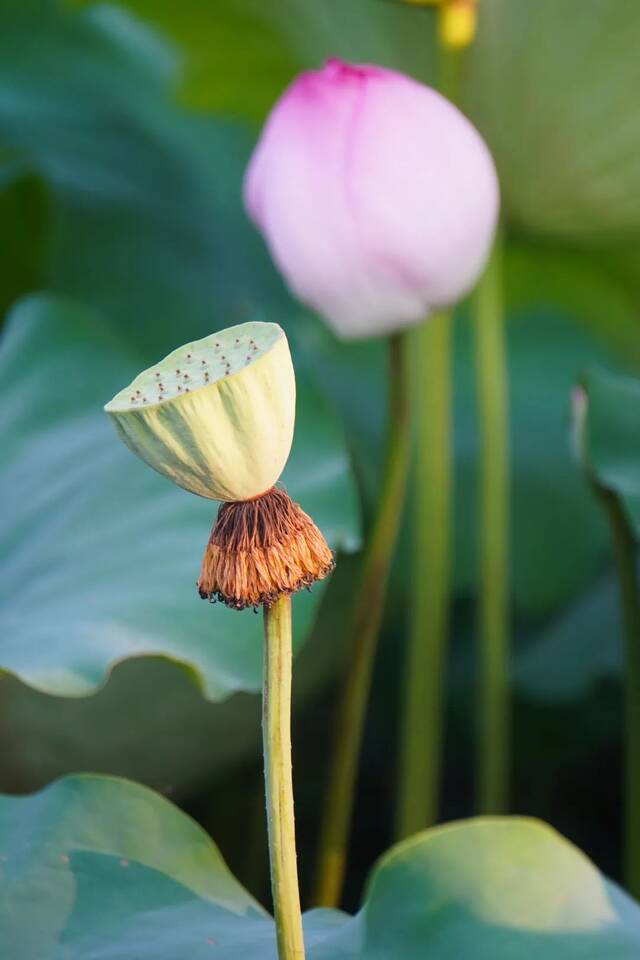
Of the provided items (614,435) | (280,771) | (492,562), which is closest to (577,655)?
(492,562)

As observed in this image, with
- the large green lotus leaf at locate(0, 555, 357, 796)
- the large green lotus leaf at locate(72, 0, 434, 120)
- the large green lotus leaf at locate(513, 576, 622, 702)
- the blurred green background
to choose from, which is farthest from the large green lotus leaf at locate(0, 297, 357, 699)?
the large green lotus leaf at locate(513, 576, 622, 702)

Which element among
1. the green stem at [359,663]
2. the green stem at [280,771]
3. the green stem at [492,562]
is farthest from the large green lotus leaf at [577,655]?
the green stem at [280,771]

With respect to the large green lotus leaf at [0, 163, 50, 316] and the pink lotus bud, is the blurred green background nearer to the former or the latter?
the large green lotus leaf at [0, 163, 50, 316]

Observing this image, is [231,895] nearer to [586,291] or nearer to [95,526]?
[95,526]

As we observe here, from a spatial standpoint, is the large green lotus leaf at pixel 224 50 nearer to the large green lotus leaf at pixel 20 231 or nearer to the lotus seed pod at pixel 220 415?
the large green lotus leaf at pixel 20 231

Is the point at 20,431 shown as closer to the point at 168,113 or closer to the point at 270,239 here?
the point at 270,239
